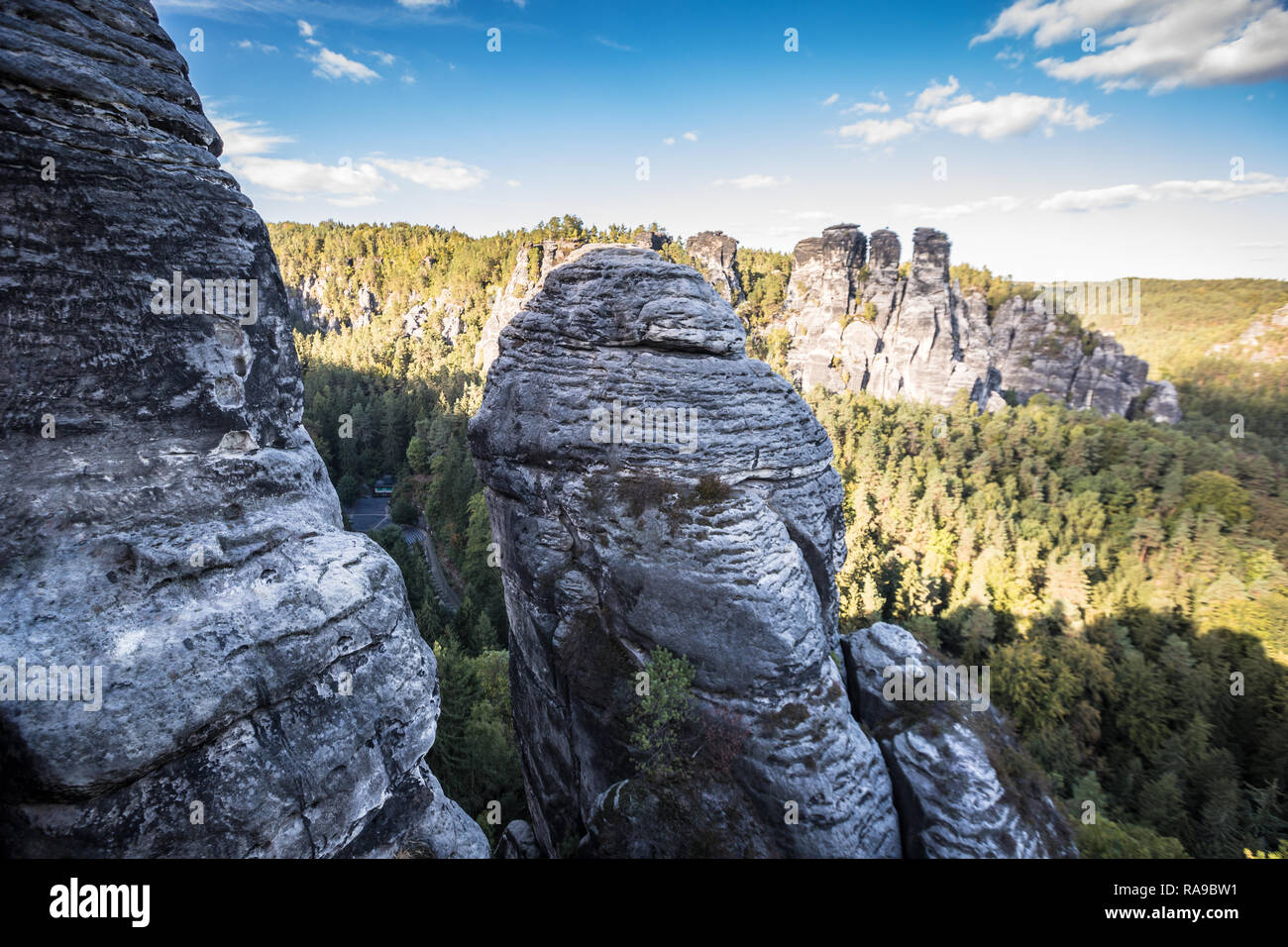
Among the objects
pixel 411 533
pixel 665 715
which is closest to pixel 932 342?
pixel 411 533

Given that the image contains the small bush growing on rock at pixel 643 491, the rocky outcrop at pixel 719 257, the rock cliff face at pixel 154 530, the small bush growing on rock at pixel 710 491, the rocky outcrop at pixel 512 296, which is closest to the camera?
the rock cliff face at pixel 154 530

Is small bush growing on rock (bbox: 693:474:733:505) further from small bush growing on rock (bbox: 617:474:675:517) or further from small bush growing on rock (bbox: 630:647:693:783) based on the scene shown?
small bush growing on rock (bbox: 630:647:693:783)

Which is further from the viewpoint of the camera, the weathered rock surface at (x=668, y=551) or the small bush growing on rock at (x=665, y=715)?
the small bush growing on rock at (x=665, y=715)

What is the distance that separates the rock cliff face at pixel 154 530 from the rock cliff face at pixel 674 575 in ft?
21.2

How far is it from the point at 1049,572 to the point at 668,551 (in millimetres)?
48173

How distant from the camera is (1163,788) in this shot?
89.8 ft

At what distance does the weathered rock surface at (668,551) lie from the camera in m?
12.3

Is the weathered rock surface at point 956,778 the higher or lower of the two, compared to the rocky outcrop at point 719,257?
lower

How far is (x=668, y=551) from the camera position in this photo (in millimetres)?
13297

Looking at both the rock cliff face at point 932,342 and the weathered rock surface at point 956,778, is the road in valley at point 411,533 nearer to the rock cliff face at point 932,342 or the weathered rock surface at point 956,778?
the weathered rock surface at point 956,778

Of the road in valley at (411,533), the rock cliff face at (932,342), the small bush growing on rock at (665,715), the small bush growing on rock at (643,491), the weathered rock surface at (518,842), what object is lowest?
the weathered rock surface at (518,842)

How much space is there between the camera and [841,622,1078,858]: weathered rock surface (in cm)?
1217

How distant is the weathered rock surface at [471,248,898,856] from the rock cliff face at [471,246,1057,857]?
55 mm

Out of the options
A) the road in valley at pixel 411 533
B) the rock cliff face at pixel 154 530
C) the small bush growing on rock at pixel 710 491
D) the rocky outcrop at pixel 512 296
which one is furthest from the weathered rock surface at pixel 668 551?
the rocky outcrop at pixel 512 296
